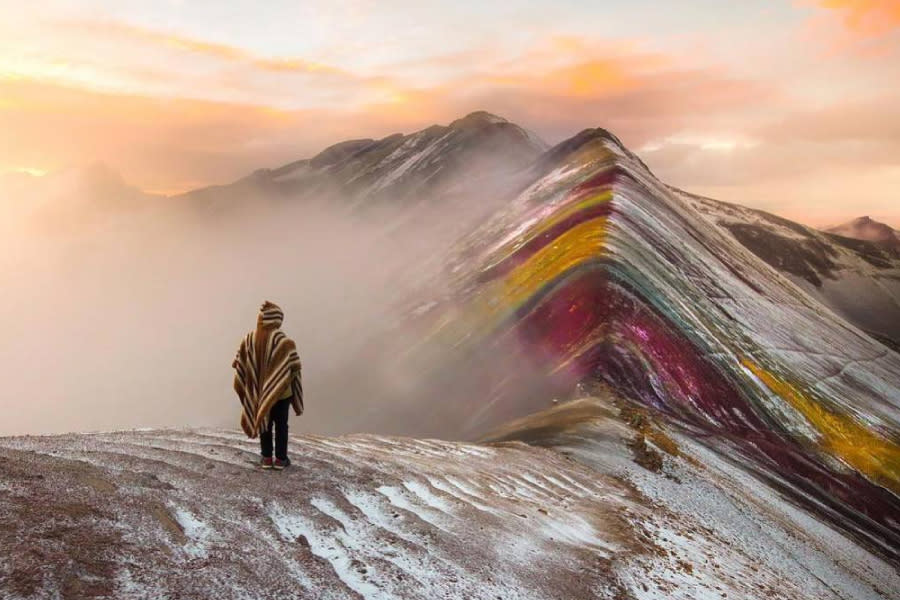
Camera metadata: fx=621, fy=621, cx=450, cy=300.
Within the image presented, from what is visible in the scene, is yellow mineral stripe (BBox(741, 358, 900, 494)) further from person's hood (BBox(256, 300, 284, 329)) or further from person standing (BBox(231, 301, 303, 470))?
person's hood (BBox(256, 300, 284, 329))

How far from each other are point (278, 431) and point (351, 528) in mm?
3544

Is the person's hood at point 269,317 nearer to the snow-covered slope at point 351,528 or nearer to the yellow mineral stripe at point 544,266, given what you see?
the snow-covered slope at point 351,528

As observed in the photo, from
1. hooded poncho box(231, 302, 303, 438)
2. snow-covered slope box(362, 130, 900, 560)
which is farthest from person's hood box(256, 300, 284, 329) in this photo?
snow-covered slope box(362, 130, 900, 560)

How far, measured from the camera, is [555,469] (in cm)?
2370

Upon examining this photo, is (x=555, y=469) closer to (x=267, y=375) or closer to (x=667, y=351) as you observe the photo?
(x=267, y=375)

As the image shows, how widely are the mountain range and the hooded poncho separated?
1.44 metres

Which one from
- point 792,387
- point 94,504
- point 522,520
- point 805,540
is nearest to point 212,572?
point 94,504

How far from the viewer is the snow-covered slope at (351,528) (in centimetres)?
940

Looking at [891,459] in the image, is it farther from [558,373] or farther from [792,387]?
[558,373]

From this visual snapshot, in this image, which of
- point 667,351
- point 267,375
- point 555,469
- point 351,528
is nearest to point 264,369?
point 267,375

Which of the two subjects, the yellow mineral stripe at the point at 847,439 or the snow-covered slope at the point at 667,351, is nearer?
the snow-covered slope at the point at 667,351

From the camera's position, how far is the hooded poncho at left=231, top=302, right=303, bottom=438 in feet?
46.8

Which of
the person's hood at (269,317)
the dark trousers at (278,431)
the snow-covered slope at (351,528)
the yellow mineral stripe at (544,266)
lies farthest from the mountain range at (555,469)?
the person's hood at (269,317)

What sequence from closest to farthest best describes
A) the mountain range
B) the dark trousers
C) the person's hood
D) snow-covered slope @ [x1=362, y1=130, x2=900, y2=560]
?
the mountain range
the person's hood
the dark trousers
snow-covered slope @ [x1=362, y1=130, x2=900, y2=560]
